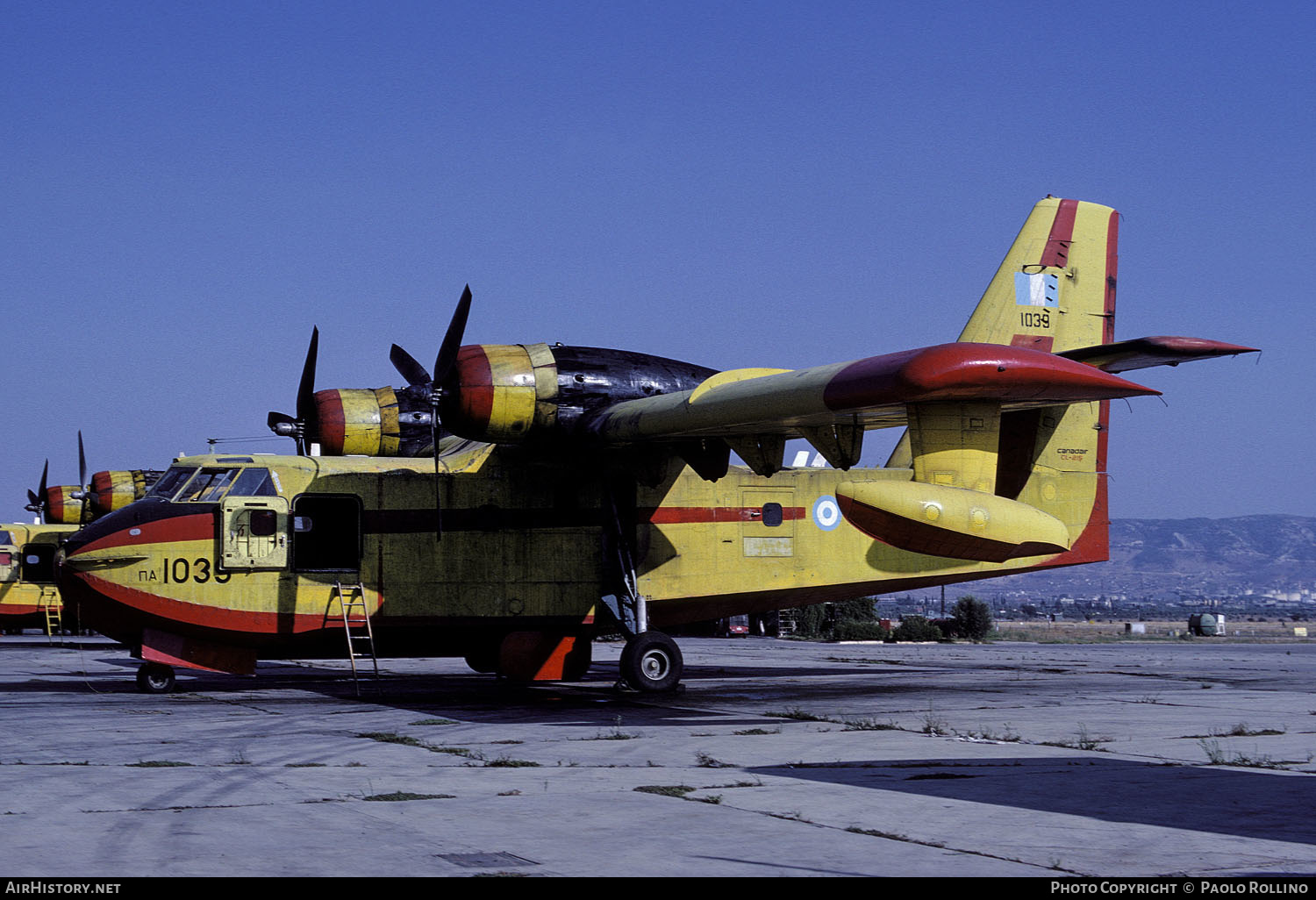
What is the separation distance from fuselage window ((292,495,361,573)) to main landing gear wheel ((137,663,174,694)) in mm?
2859

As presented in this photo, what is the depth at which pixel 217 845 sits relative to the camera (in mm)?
7141

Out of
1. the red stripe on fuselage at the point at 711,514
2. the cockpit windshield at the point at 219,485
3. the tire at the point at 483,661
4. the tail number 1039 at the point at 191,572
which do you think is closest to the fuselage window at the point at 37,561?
the tire at the point at 483,661

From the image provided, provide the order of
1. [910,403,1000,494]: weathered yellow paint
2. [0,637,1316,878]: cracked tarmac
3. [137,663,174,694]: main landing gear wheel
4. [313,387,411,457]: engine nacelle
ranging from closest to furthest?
[0,637,1316,878]: cracked tarmac < [910,403,1000,494]: weathered yellow paint < [137,663,174,694]: main landing gear wheel < [313,387,411,457]: engine nacelle

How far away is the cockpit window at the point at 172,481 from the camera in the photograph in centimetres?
1855

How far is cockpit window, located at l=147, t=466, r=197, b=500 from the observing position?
60.8ft

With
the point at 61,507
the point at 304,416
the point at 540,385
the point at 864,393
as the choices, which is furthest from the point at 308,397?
the point at 61,507

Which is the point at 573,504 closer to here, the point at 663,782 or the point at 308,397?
the point at 308,397

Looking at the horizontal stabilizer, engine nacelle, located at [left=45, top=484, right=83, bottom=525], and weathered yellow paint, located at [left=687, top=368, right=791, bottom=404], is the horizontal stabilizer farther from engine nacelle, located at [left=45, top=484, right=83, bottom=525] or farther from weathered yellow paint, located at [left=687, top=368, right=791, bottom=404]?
engine nacelle, located at [left=45, top=484, right=83, bottom=525]

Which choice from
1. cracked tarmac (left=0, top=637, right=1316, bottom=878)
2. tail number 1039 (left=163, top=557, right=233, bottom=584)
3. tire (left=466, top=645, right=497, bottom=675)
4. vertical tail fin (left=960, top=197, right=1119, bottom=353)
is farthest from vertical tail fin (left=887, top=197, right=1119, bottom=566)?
tail number 1039 (left=163, top=557, right=233, bottom=584)

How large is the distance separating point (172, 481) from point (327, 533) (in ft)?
7.85

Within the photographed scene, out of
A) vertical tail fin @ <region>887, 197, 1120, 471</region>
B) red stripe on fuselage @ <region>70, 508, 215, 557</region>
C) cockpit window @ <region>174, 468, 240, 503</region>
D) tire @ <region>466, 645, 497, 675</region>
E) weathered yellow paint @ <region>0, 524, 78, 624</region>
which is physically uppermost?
vertical tail fin @ <region>887, 197, 1120, 471</region>

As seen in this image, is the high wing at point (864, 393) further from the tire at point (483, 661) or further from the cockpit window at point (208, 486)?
the tire at point (483, 661)

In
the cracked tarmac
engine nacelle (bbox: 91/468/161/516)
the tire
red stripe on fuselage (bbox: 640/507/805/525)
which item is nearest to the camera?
the cracked tarmac

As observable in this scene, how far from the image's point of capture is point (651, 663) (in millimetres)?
18422
